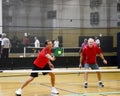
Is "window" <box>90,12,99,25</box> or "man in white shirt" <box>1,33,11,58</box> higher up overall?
"window" <box>90,12,99,25</box>

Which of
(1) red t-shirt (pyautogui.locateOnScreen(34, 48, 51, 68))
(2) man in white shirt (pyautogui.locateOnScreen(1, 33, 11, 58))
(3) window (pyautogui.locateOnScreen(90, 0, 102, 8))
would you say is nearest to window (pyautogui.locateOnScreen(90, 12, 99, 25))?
(3) window (pyautogui.locateOnScreen(90, 0, 102, 8))

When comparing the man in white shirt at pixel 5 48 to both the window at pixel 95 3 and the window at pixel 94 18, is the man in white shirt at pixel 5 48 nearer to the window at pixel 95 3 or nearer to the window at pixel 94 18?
the window at pixel 94 18

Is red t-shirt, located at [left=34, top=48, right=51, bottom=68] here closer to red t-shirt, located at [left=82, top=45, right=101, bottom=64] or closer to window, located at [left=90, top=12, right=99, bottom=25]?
red t-shirt, located at [left=82, top=45, right=101, bottom=64]

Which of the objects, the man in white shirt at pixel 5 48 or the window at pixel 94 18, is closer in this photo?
the man in white shirt at pixel 5 48

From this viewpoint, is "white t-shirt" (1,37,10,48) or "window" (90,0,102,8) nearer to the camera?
"white t-shirt" (1,37,10,48)

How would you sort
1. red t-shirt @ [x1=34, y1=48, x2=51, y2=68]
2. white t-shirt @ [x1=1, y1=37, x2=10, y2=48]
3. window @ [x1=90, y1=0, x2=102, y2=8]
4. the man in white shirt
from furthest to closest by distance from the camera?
window @ [x1=90, y1=0, x2=102, y2=8] → white t-shirt @ [x1=1, y1=37, x2=10, y2=48] → the man in white shirt → red t-shirt @ [x1=34, y1=48, x2=51, y2=68]

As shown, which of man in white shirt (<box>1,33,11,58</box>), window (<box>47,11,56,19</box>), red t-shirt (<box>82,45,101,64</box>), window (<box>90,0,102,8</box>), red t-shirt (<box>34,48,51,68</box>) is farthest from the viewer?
window (<box>90,0,102,8</box>)

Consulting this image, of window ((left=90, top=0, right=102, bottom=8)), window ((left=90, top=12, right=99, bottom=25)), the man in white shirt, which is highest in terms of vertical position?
window ((left=90, top=0, right=102, bottom=8))

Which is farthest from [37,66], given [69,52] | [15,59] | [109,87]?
[69,52]

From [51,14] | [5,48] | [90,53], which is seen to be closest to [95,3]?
[51,14]

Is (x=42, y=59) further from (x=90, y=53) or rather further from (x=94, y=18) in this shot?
(x=94, y=18)

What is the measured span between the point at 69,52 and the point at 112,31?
497 centimetres

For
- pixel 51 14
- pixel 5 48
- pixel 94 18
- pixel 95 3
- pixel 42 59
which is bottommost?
pixel 5 48

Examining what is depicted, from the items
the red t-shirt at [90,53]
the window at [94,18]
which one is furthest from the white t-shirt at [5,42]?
the window at [94,18]
